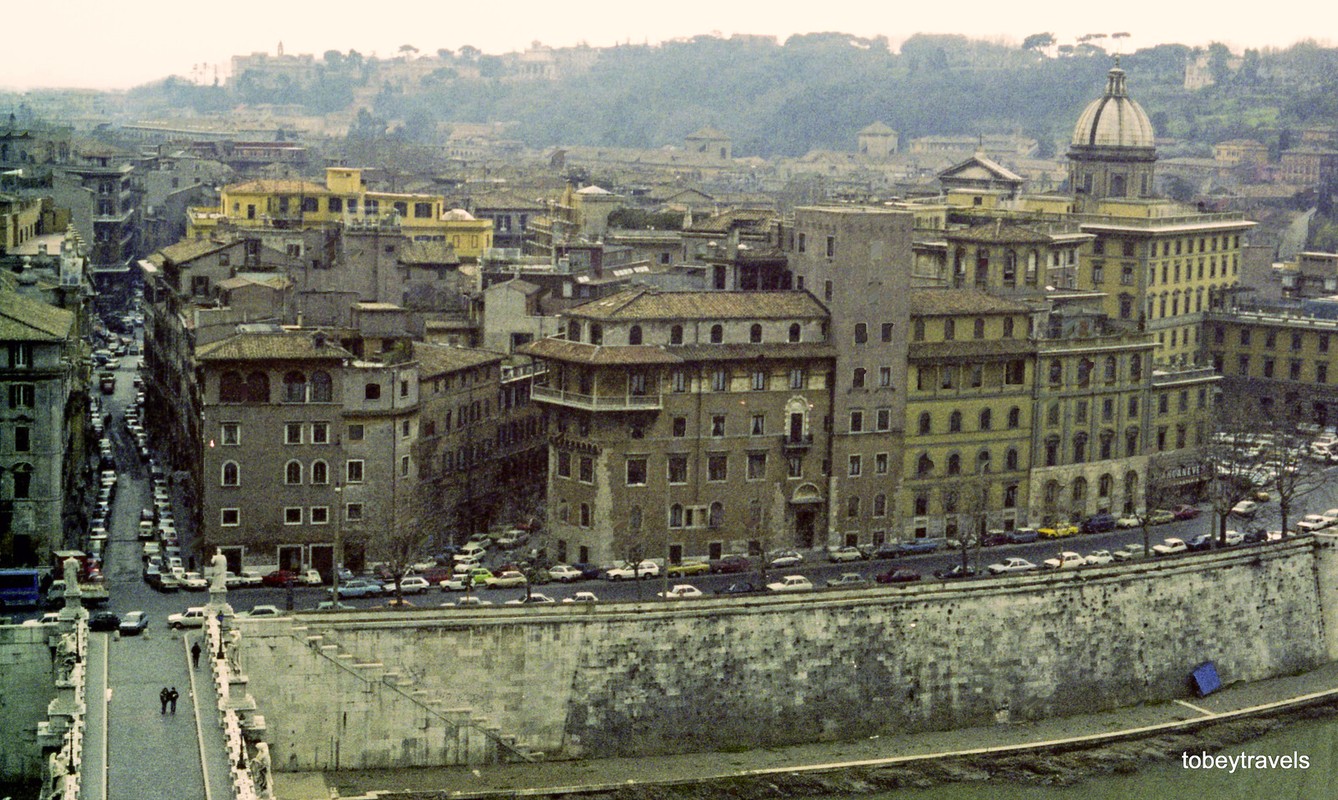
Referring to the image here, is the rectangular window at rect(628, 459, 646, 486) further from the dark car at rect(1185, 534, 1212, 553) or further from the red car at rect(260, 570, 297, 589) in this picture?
the dark car at rect(1185, 534, 1212, 553)

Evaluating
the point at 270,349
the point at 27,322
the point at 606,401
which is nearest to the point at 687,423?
the point at 606,401

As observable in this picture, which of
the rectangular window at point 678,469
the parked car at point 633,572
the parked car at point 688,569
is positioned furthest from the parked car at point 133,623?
the rectangular window at point 678,469

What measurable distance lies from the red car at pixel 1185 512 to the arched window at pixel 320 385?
83.8 ft

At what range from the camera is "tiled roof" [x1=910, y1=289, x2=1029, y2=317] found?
2667 inches

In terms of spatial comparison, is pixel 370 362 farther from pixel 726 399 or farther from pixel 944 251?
pixel 944 251

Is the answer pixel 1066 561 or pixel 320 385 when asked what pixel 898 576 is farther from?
pixel 320 385

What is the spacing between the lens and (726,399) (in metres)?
64.4

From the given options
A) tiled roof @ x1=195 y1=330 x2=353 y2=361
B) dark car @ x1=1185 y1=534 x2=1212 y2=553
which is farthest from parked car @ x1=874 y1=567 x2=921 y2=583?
tiled roof @ x1=195 y1=330 x2=353 y2=361

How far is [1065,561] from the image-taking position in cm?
6228

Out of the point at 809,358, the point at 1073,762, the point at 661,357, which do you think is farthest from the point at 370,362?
the point at 1073,762

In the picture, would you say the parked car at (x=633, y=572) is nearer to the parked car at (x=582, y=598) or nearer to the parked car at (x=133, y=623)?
the parked car at (x=582, y=598)

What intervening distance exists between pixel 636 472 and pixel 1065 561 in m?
11.7

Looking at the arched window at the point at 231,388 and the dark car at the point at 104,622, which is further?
the arched window at the point at 231,388

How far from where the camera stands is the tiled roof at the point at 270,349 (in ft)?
198
